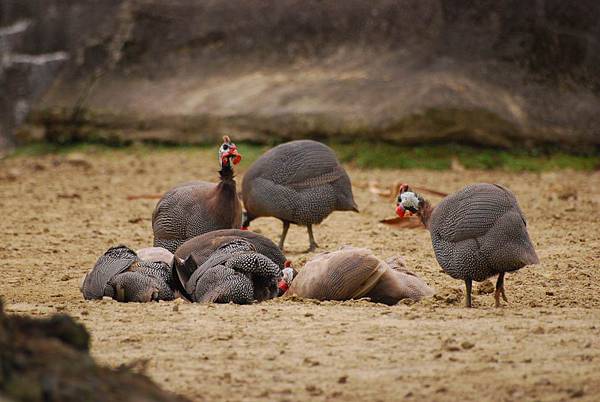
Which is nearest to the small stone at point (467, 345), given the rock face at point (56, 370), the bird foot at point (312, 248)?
the rock face at point (56, 370)

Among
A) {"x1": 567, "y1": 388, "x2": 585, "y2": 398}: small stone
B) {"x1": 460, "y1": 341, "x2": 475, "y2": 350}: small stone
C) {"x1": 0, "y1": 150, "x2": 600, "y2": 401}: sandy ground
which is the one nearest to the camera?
{"x1": 567, "y1": 388, "x2": 585, "y2": 398}: small stone

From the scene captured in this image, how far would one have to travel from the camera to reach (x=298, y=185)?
7.49 m

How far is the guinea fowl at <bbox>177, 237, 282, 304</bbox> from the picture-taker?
541 cm

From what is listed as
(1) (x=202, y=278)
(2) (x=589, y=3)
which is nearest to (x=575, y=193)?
(2) (x=589, y=3)

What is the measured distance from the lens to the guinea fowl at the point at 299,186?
748cm

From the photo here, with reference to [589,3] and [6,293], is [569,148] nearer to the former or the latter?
[589,3]

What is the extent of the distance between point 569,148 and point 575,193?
6.38 feet

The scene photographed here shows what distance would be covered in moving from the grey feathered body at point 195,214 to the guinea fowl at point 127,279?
970mm

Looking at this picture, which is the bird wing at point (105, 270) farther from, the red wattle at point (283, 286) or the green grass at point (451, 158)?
the green grass at point (451, 158)

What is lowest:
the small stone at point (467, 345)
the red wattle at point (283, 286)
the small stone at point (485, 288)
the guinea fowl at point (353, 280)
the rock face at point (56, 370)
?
the small stone at point (485, 288)

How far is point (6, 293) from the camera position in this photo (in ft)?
19.2

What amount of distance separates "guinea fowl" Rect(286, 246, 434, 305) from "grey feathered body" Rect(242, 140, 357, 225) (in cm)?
188

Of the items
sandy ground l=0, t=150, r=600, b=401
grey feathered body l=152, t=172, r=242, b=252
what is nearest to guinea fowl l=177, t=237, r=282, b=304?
sandy ground l=0, t=150, r=600, b=401

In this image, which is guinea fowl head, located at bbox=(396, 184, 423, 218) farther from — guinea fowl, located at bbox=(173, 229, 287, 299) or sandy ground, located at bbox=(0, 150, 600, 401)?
guinea fowl, located at bbox=(173, 229, 287, 299)
